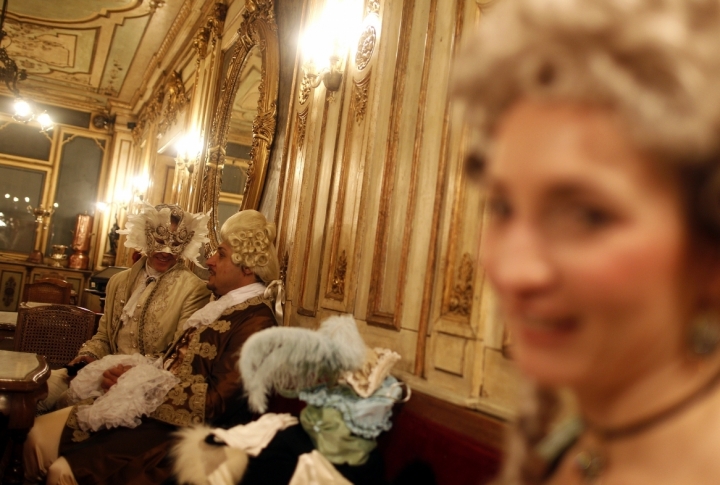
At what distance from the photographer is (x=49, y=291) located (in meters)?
7.11

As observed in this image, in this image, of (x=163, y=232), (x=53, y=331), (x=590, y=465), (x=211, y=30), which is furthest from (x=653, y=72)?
(x=211, y=30)

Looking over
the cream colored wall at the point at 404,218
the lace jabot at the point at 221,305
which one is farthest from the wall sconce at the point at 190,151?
the lace jabot at the point at 221,305

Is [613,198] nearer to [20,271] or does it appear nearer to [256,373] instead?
[256,373]

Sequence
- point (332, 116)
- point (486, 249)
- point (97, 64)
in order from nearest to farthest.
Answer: point (486, 249) → point (332, 116) → point (97, 64)

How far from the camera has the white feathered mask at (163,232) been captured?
363cm

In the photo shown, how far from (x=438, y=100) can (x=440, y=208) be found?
0.42 m

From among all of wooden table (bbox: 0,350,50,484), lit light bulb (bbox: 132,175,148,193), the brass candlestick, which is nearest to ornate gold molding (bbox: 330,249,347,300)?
wooden table (bbox: 0,350,50,484)

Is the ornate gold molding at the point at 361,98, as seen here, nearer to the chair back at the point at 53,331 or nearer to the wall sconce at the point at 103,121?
the chair back at the point at 53,331

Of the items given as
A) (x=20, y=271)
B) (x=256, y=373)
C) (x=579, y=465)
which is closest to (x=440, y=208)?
(x=256, y=373)

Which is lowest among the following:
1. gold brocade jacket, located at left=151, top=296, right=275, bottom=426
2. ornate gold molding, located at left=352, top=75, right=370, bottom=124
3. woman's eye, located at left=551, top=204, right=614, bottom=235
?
gold brocade jacket, located at left=151, top=296, right=275, bottom=426

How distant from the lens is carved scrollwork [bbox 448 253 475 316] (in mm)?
1719

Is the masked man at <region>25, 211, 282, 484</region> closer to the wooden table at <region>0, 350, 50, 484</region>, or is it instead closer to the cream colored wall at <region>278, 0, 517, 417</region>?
the wooden table at <region>0, 350, 50, 484</region>

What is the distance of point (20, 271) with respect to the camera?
10.8 metres

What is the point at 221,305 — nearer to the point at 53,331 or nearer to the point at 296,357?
the point at 296,357
